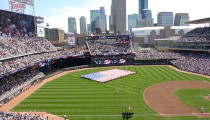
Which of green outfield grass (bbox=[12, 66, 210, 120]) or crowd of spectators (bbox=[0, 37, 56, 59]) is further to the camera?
crowd of spectators (bbox=[0, 37, 56, 59])

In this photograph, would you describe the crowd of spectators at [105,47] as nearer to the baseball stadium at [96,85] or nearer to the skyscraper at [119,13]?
the baseball stadium at [96,85]

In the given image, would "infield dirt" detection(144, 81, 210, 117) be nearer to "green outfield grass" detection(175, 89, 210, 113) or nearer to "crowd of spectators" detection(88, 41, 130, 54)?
"green outfield grass" detection(175, 89, 210, 113)

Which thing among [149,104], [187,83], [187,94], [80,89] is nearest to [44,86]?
[80,89]

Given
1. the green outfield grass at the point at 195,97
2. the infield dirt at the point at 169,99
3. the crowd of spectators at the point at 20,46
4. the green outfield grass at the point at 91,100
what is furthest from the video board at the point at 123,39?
the green outfield grass at the point at 195,97

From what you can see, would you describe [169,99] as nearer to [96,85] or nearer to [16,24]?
[96,85]

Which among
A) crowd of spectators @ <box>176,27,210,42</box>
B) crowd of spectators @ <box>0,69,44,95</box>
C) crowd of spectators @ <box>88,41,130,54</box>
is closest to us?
crowd of spectators @ <box>0,69,44,95</box>

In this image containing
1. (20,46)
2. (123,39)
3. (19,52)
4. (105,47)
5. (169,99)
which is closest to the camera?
(169,99)

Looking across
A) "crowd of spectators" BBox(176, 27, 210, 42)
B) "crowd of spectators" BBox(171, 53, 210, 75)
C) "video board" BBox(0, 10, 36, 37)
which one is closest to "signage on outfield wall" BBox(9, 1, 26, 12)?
"video board" BBox(0, 10, 36, 37)

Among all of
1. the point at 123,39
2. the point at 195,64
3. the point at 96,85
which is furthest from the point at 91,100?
the point at 123,39
